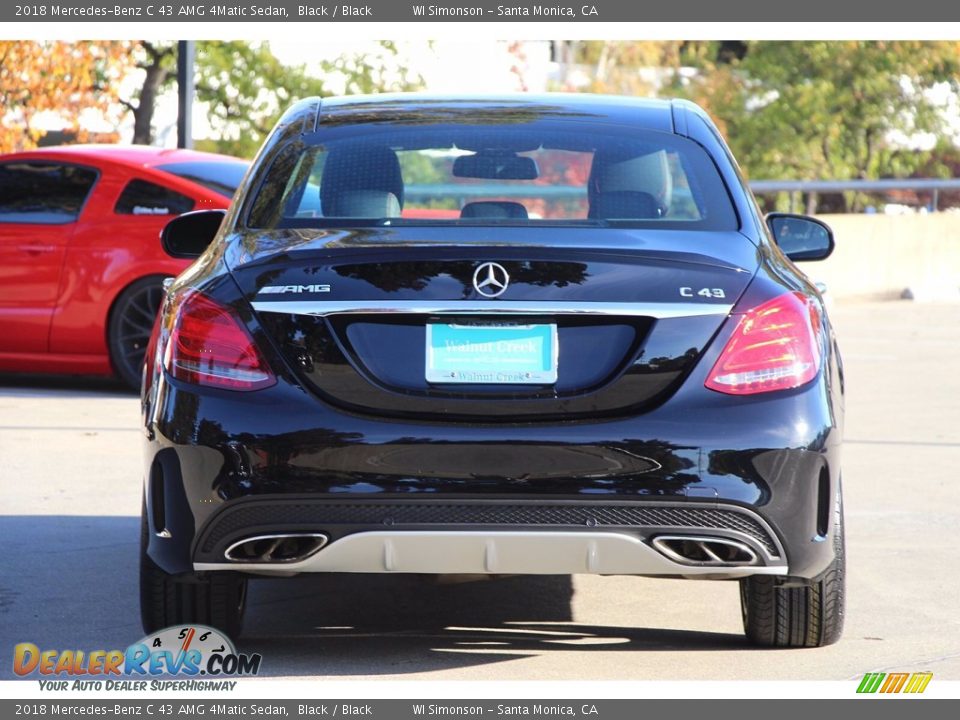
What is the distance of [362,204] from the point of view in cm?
501

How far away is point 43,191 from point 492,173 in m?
6.70

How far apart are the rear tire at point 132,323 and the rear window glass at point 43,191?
0.68m

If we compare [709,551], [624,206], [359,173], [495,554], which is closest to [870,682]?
A: [709,551]

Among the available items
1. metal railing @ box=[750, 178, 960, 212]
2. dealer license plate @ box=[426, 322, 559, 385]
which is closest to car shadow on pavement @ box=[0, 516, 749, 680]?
dealer license plate @ box=[426, 322, 559, 385]

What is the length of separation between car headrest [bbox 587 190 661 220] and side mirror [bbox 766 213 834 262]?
37.8 inches

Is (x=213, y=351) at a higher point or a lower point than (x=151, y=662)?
higher

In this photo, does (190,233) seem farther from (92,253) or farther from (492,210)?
(92,253)

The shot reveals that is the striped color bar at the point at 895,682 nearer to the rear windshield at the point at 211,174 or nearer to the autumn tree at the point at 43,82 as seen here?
the rear windshield at the point at 211,174

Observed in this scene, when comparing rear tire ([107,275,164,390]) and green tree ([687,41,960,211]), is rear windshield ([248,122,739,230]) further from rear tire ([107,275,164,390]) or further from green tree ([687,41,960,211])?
green tree ([687,41,960,211])

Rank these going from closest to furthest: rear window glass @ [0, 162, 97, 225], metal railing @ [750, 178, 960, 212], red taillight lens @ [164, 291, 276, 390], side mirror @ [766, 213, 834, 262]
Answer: red taillight lens @ [164, 291, 276, 390] < side mirror @ [766, 213, 834, 262] < rear window glass @ [0, 162, 97, 225] < metal railing @ [750, 178, 960, 212]

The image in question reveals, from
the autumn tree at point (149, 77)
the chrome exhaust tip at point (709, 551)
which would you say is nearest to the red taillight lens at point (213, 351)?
the chrome exhaust tip at point (709, 551)

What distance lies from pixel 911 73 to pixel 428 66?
33.8ft

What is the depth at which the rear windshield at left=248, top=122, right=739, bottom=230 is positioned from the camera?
4.94m

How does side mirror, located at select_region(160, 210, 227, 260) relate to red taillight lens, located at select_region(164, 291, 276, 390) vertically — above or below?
below
